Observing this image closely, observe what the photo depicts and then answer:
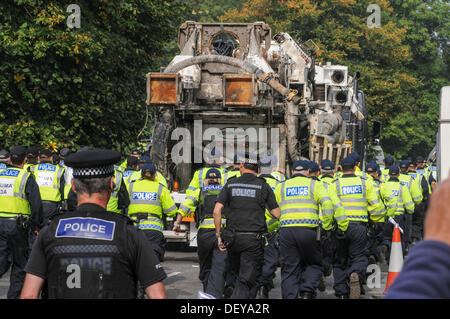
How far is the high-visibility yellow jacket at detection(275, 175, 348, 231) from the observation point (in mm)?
9016

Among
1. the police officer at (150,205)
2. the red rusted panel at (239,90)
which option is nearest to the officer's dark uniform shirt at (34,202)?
the police officer at (150,205)

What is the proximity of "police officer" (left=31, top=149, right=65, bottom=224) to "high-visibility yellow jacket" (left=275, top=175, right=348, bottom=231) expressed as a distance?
373cm

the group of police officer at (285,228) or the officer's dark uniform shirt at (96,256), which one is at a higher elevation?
the officer's dark uniform shirt at (96,256)

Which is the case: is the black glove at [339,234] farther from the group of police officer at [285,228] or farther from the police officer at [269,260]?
the police officer at [269,260]

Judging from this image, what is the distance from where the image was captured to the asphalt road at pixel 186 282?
10.2 meters

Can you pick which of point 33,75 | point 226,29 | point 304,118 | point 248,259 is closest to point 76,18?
point 33,75

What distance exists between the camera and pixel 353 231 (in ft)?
33.6

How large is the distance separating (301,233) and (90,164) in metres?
5.26

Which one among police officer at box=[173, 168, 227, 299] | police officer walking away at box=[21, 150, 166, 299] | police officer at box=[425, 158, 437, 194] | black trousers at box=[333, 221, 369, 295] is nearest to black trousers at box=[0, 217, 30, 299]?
police officer at box=[173, 168, 227, 299]

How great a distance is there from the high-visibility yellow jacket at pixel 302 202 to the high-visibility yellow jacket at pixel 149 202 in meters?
1.47

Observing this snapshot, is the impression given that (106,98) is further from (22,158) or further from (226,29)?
(22,158)

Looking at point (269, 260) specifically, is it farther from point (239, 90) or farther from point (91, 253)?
point (91, 253)
